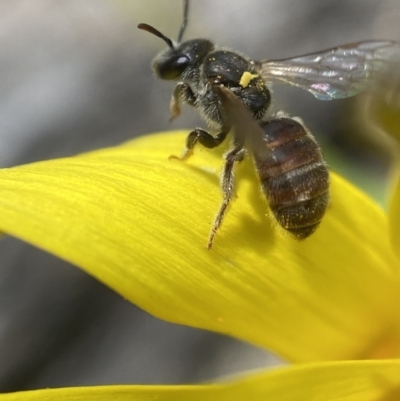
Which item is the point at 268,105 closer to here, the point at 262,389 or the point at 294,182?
the point at 294,182

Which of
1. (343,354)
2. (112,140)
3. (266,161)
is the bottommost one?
(112,140)

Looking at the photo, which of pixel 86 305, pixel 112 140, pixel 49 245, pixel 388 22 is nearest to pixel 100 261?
pixel 49 245

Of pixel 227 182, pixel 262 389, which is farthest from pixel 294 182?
pixel 262 389

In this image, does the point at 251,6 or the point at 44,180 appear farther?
the point at 251,6

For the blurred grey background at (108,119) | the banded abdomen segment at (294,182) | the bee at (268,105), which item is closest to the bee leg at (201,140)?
the bee at (268,105)

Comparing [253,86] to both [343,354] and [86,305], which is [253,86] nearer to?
[343,354]
